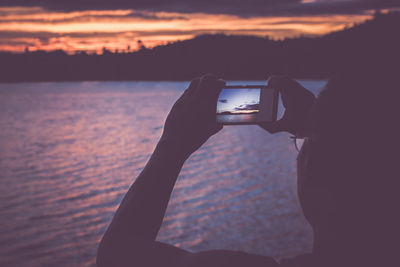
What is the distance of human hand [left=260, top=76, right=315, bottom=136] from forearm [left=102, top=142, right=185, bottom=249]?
733mm

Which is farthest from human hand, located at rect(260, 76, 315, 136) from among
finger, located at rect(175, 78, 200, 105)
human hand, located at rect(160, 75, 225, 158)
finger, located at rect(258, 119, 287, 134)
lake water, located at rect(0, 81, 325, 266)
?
lake water, located at rect(0, 81, 325, 266)

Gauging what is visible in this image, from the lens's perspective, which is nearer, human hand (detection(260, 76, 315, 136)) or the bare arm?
the bare arm

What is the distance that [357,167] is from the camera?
1096 mm

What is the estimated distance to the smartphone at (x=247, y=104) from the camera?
6.65 feet

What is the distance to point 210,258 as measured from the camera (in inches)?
44.2

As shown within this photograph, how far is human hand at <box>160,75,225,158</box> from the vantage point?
1.29 metres

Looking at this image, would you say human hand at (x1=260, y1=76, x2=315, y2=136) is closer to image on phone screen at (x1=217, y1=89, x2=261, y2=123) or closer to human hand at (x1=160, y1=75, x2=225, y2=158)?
image on phone screen at (x1=217, y1=89, x2=261, y2=123)

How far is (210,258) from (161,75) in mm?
171480

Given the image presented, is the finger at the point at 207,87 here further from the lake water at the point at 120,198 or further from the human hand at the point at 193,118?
the lake water at the point at 120,198

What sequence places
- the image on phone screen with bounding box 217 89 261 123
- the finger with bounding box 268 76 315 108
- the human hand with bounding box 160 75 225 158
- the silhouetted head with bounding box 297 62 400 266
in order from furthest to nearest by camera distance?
the image on phone screen with bounding box 217 89 261 123
the finger with bounding box 268 76 315 108
the human hand with bounding box 160 75 225 158
the silhouetted head with bounding box 297 62 400 266

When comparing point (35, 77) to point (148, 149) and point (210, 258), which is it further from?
point (210, 258)

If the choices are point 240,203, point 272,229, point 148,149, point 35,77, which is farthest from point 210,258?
point 35,77

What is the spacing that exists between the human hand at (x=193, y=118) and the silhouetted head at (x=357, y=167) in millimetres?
413

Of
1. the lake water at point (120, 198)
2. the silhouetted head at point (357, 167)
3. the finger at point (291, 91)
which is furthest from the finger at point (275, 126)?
the lake water at point (120, 198)
